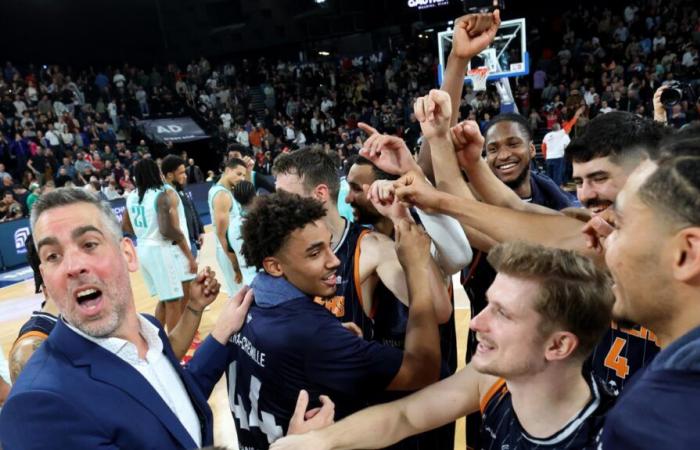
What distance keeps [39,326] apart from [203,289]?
0.76 meters

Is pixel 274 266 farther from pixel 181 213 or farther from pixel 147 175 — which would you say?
pixel 181 213

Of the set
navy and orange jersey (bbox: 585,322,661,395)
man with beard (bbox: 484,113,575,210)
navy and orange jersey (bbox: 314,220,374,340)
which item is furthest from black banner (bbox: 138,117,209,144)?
navy and orange jersey (bbox: 585,322,661,395)

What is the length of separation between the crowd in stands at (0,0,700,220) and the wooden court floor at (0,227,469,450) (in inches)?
120

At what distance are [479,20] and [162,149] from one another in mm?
19050

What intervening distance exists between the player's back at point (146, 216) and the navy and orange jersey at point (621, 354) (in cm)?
437

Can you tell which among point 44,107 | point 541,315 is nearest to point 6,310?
point 541,315

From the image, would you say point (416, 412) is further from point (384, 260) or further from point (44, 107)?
point (44, 107)

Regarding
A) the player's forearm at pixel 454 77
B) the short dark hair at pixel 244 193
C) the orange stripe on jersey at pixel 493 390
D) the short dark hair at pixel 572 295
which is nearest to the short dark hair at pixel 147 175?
the short dark hair at pixel 244 193

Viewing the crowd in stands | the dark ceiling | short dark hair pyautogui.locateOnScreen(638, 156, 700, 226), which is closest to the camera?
Answer: short dark hair pyautogui.locateOnScreen(638, 156, 700, 226)

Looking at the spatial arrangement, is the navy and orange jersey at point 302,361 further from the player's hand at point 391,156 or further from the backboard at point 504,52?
the backboard at point 504,52

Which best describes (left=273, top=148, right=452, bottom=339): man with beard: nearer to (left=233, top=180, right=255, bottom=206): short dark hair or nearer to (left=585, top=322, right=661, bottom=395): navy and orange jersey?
(left=585, top=322, right=661, bottom=395): navy and orange jersey

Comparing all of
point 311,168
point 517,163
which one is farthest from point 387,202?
point 517,163

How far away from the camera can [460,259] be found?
88.8 inches

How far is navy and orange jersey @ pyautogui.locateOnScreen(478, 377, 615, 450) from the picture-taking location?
1.50 metres
